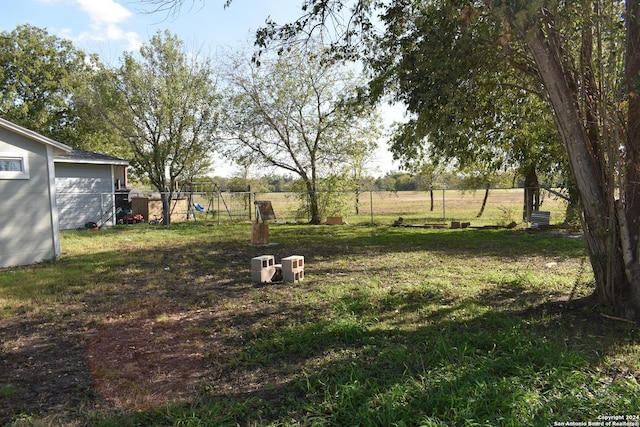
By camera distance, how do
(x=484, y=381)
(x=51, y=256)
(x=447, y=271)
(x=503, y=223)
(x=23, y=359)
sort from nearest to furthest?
1. (x=484, y=381)
2. (x=23, y=359)
3. (x=447, y=271)
4. (x=51, y=256)
5. (x=503, y=223)

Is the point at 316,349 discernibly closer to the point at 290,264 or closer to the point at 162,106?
the point at 290,264

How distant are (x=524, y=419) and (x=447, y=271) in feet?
17.1

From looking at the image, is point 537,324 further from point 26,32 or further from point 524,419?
point 26,32

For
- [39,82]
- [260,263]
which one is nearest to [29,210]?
[260,263]

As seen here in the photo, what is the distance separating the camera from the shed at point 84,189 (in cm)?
1720

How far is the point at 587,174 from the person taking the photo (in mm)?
4559

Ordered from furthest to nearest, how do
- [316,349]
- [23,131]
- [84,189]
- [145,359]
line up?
[84,189] < [23,131] < [316,349] < [145,359]

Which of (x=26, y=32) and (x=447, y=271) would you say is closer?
(x=447, y=271)

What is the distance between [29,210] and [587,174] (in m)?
10.6

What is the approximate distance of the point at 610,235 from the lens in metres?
4.48

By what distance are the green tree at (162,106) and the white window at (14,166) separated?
916cm

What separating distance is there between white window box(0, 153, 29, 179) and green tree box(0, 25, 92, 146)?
1973 cm

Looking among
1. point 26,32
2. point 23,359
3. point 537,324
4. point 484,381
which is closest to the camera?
point 484,381

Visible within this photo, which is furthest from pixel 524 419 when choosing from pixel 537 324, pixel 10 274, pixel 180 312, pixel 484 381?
pixel 10 274
